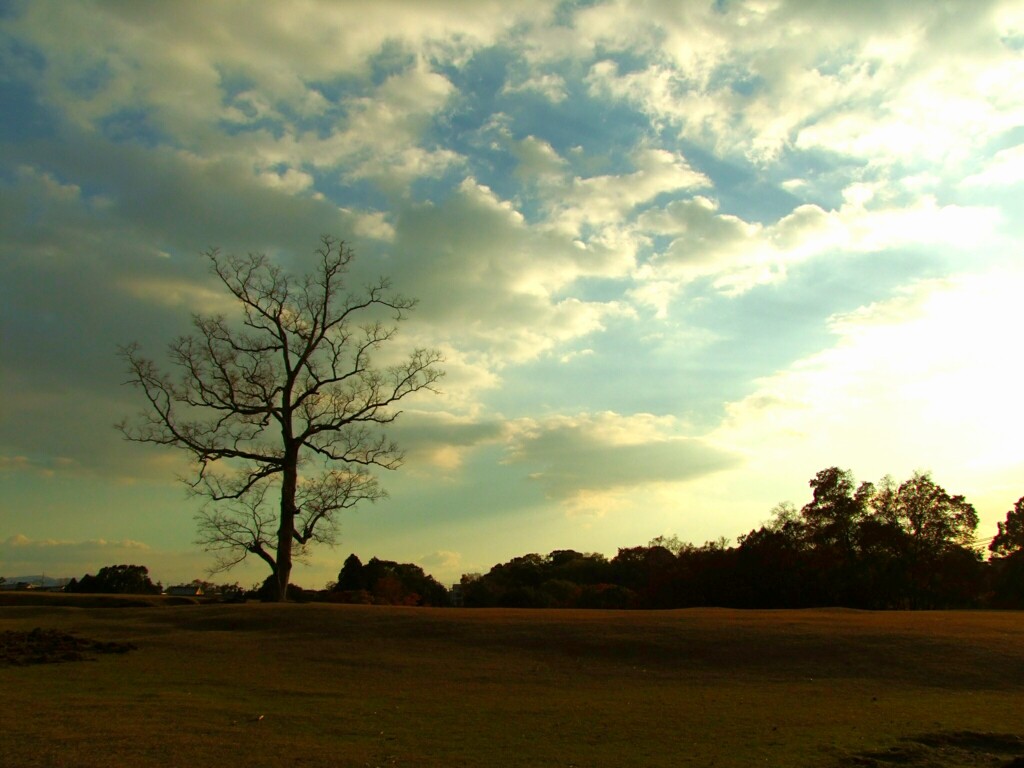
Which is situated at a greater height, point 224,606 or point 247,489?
point 247,489

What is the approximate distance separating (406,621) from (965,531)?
64712 millimetres

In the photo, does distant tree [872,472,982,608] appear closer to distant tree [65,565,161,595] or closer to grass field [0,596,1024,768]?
grass field [0,596,1024,768]

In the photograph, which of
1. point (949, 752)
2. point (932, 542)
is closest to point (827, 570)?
point (932, 542)

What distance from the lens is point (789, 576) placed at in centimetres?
6003

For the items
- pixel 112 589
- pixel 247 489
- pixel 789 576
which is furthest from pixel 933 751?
pixel 112 589

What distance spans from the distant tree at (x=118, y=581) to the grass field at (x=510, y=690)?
48.7m

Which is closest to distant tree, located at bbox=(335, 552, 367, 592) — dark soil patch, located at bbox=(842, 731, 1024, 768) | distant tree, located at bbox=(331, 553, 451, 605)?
distant tree, located at bbox=(331, 553, 451, 605)

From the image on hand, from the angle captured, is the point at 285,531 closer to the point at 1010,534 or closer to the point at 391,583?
the point at 391,583

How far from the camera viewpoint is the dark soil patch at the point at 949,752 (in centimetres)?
1230

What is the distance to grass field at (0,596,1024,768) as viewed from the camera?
12406mm

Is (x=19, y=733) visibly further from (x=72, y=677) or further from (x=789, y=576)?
(x=789, y=576)

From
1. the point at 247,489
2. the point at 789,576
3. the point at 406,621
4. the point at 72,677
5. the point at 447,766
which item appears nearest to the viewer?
the point at 447,766

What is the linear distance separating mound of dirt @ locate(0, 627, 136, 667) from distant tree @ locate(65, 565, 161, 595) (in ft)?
192

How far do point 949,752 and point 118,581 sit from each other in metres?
82.9
